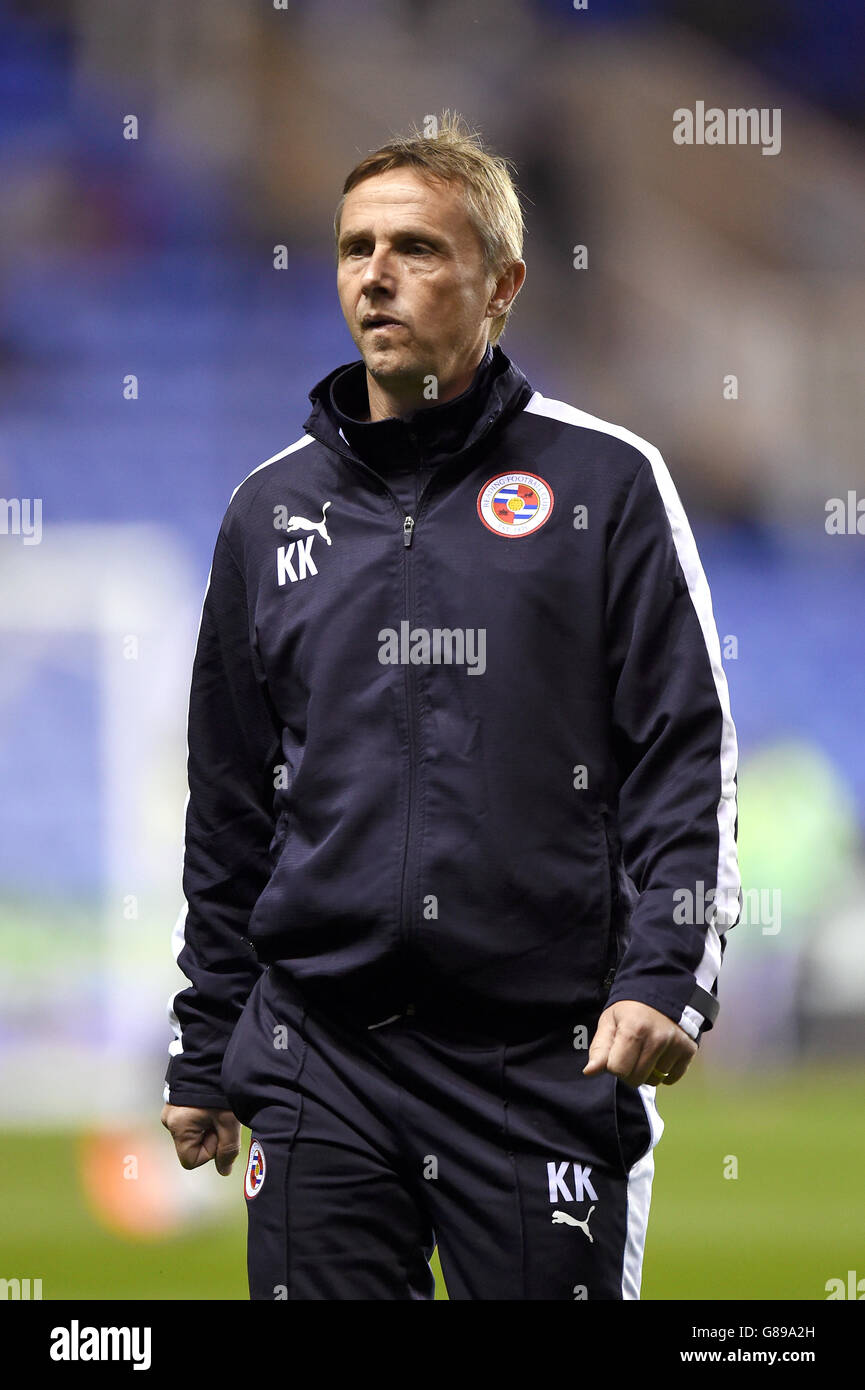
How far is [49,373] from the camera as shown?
16.0 ft

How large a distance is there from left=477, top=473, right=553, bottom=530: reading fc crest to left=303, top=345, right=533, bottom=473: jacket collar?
0.17 ft

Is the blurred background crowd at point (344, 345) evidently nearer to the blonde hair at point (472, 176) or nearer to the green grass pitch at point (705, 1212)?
the green grass pitch at point (705, 1212)

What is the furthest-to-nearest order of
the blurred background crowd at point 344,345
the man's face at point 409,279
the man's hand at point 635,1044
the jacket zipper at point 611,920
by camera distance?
the blurred background crowd at point 344,345 → the man's face at point 409,279 → the jacket zipper at point 611,920 → the man's hand at point 635,1044

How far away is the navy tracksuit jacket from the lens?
1.51 m

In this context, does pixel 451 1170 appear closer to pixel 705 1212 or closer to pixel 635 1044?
pixel 635 1044

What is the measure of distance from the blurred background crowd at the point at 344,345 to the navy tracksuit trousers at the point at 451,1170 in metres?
2.98

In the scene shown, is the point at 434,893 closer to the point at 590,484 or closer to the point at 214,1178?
the point at 590,484

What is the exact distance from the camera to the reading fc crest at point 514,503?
1.59 metres

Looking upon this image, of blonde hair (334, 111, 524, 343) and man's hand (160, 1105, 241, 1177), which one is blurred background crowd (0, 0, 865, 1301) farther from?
blonde hair (334, 111, 524, 343)

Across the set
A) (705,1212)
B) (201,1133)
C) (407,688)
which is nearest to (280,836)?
(407,688)

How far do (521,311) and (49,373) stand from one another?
136 cm

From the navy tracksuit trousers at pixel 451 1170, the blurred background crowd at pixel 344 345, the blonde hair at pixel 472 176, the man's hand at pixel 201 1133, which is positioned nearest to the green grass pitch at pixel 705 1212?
the blurred background crowd at pixel 344 345

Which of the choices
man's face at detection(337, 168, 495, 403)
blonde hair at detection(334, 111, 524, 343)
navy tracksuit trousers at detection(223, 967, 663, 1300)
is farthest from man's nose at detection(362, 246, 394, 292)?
navy tracksuit trousers at detection(223, 967, 663, 1300)

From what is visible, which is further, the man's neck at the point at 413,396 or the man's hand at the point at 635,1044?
the man's neck at the point at 413,396
